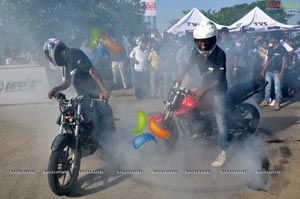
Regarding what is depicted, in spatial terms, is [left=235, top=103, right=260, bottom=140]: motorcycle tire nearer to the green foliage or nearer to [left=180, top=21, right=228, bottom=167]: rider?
[left=180, top=21, right=228, bottom=167]: rider

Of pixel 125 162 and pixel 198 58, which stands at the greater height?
pixel 198 58

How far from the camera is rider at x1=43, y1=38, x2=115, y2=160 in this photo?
15.0ft

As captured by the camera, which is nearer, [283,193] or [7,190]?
[283,193]

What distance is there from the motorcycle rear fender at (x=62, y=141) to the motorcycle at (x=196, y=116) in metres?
1.29

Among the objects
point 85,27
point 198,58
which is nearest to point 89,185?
point 198,58

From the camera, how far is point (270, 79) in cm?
872

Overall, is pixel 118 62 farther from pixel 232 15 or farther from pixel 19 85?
pixel 232 15

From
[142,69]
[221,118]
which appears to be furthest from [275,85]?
[221,118]

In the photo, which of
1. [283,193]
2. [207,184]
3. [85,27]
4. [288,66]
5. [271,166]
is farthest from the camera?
[85,27]

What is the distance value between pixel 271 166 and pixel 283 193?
84 cm

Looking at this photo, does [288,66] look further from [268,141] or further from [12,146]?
[12,146]

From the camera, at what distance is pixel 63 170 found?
4.22m

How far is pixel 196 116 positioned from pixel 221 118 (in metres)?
0.39

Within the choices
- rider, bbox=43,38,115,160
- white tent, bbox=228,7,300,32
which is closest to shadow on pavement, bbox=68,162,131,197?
rider, bbox=43,38,115,160
